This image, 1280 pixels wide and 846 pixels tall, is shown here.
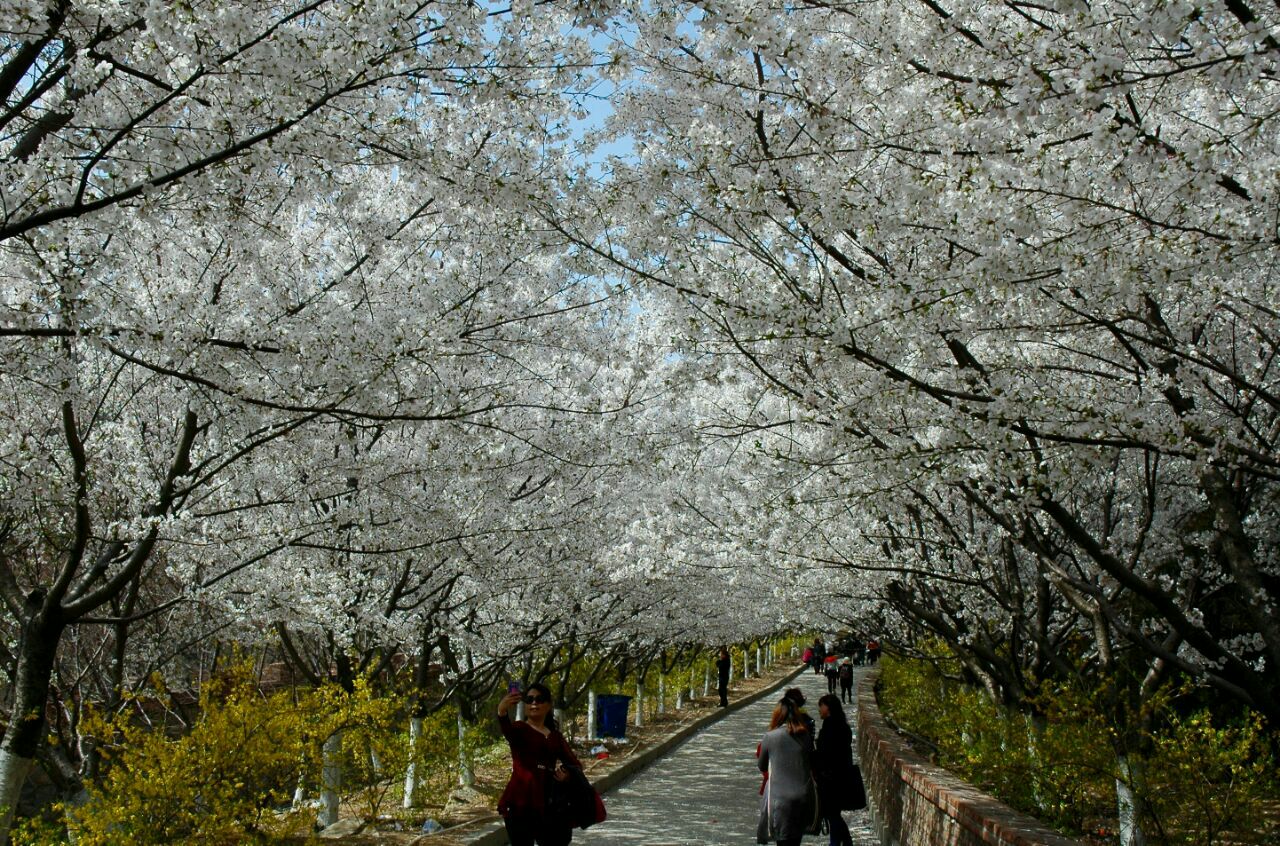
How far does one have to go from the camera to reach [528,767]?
21.6 ft

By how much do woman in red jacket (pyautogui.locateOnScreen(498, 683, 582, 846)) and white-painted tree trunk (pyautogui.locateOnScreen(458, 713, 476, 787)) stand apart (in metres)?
5.82

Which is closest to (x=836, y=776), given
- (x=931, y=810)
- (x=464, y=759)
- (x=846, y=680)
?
(x=931, y=810)

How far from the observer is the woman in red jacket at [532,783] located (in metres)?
6.52

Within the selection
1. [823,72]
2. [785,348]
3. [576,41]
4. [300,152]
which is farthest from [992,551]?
[300,152]

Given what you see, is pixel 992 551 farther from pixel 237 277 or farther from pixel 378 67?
pixel 378 67

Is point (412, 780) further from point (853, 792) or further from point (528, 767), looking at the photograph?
point (528, 767)

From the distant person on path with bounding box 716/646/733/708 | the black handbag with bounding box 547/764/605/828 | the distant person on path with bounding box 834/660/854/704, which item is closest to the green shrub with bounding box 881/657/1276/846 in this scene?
the black handbag with bounding box 547/764/605/828

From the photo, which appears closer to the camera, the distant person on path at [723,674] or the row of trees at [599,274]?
the row of trees at [599,274]

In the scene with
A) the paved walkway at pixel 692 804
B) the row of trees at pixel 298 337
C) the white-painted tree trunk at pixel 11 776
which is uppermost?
the row of trees at pixel 298 337

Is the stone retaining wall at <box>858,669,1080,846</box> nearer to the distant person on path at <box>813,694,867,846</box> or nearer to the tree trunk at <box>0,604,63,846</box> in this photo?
the distant person on path at <box>813,694,867,846</box>

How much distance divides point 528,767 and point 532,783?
10 centimetres

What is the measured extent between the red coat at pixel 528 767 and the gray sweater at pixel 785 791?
203 cm

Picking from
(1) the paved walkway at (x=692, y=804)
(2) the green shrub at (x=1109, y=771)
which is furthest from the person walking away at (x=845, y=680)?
(2) the green shrub at (x=1109, y=771)

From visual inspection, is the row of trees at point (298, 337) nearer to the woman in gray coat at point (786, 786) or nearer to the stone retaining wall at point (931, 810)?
the woman in gray coat at point (786, 786)
